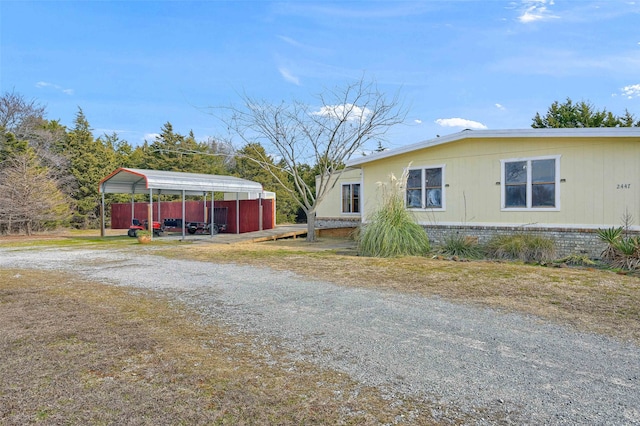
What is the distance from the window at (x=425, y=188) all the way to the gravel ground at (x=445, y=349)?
7097mm

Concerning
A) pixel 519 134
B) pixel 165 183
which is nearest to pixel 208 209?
pixel 165 183

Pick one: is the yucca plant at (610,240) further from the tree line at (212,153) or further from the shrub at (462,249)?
the tree line at (212,153)

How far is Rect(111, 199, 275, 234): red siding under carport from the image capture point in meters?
19.3

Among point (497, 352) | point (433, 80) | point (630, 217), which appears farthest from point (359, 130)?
point (497, 352)

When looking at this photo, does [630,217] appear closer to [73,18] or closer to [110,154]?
[73,18]

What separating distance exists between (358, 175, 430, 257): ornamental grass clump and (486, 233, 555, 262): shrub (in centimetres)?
166

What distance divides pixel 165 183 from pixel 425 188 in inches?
377

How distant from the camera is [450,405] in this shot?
8.00 feet

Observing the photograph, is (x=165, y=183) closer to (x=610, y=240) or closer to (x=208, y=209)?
(x=208, y=209)

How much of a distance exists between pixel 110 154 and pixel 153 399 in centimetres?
2822

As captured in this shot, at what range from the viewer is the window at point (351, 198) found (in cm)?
1778

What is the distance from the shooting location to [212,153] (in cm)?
2312

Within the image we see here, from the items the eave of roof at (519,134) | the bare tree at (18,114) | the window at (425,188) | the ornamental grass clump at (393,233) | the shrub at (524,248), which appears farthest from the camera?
the bare tree at (18,114)

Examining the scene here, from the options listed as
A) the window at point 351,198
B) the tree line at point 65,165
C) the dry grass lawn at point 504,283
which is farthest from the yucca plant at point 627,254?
the tree line at point 65,165
